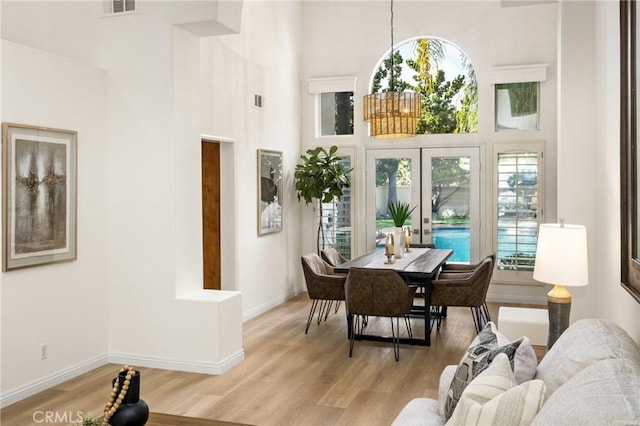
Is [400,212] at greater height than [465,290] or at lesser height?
greater

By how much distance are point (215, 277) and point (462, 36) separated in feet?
15.2

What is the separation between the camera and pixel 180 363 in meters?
4.73

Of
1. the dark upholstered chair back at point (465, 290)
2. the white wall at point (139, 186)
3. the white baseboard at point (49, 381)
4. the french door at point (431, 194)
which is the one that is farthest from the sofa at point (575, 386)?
the french door at point (431, 194)

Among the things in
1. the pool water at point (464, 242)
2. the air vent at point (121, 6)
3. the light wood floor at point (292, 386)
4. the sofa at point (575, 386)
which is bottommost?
the light wood floor at point (292, 386)

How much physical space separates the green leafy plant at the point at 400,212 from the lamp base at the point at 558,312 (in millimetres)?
4532

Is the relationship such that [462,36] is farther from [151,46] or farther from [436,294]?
[151,46]

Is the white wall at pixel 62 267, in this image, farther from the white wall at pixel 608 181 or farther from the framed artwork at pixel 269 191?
the white wall at pixel 608 181

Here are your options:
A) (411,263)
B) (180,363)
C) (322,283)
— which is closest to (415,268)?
(411,263)

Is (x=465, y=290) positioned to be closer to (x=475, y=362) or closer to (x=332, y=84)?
(x=475, y=362)

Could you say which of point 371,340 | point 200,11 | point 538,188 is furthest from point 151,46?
point 538,188

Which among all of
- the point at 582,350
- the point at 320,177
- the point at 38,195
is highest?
the point at 320,177

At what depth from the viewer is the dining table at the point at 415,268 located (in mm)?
5282

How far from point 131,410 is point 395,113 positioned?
4683 mm

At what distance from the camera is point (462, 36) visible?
303 inches
